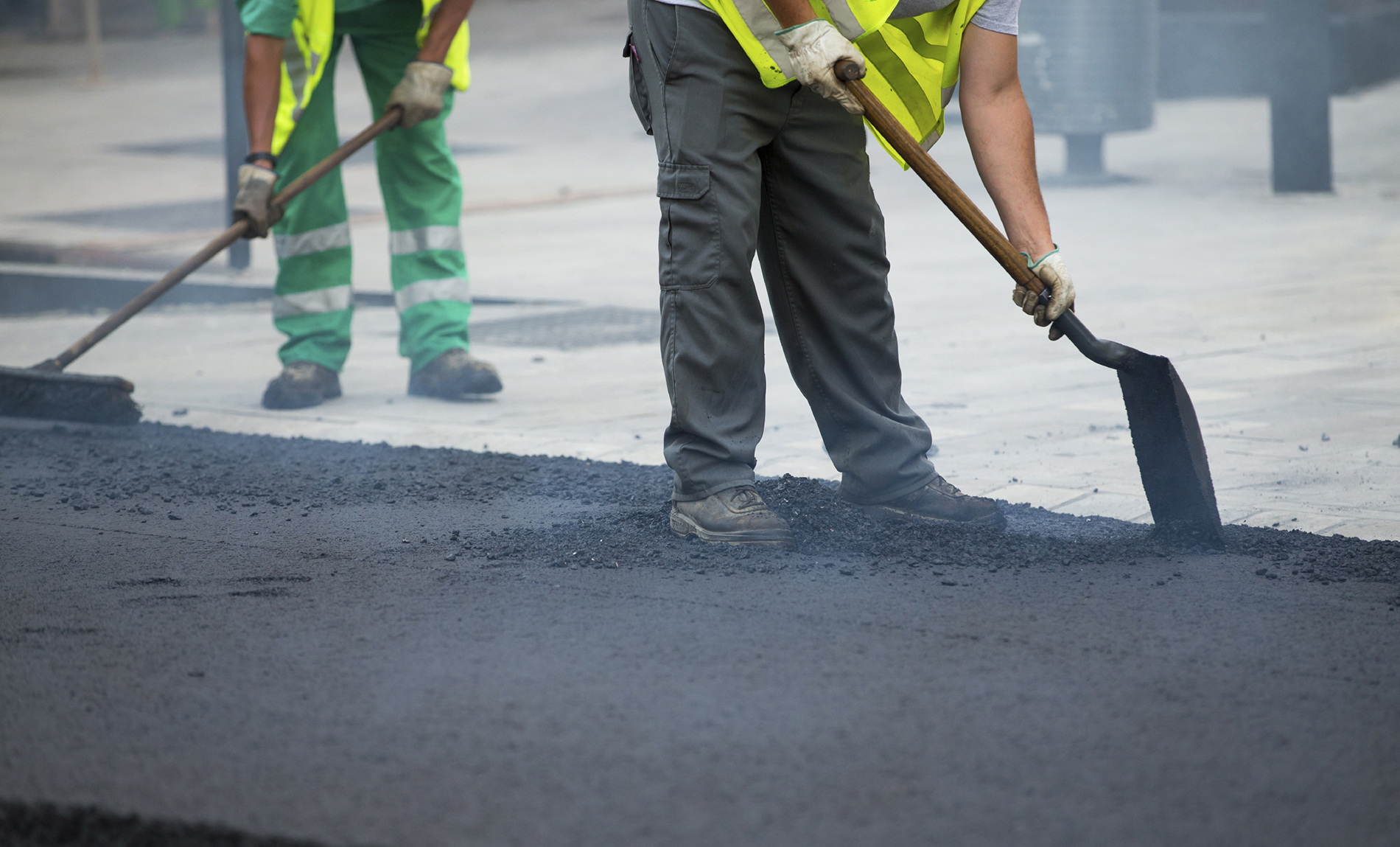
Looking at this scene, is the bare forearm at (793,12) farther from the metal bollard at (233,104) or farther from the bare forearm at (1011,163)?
the metal bollard at (233,104)

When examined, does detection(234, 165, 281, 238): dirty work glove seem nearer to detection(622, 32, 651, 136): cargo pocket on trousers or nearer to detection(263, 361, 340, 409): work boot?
detection(263, 361, 340, 409): work boot

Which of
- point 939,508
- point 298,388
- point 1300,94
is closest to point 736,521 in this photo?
point 939,508

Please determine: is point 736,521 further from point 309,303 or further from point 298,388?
point 309,303

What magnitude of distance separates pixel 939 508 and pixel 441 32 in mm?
2255

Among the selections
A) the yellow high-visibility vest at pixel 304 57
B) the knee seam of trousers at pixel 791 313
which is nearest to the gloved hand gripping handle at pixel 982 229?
the knee seam of trousers at pixel 791 313

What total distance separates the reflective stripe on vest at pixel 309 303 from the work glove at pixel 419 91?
55 centimetres

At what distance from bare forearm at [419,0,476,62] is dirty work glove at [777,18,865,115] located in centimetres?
197

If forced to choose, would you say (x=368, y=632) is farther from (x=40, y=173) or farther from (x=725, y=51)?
(x=40, y=173)

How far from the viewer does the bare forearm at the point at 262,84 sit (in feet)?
14.3

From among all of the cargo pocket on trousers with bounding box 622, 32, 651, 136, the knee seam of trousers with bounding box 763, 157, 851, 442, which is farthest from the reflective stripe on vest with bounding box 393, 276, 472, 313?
the knee seam of trousers with bounding box 763, 157, 851, 442

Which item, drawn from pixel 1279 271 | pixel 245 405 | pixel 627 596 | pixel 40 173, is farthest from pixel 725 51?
pixel 40 173

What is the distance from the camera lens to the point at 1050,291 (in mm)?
2881

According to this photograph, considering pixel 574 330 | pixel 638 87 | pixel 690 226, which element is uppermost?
pixel 638 87

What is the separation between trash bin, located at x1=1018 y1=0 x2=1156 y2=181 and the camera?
10.0 meters
